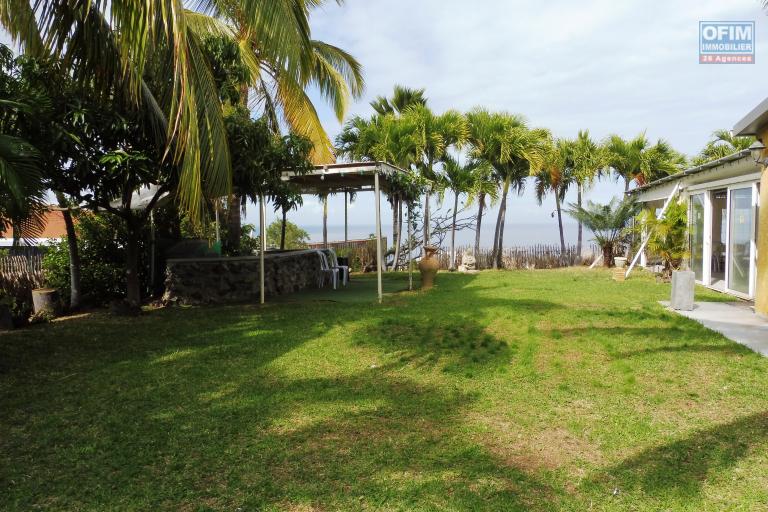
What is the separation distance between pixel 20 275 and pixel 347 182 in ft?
23.1

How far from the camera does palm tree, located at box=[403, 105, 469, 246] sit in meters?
16.5

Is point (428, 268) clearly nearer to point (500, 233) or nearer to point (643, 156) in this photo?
point (500, 233)

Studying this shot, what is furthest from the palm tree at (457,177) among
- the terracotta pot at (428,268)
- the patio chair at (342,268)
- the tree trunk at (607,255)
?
the patio chair at (342,268)

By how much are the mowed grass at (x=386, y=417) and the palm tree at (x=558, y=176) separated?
39.2 feet

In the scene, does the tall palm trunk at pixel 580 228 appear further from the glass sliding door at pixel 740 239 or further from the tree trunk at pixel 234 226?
the tree trunk at pixel 234 226

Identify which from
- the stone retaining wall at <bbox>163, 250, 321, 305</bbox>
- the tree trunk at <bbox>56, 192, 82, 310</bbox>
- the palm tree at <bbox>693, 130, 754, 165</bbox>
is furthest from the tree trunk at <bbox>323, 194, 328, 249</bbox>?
the palm tree at <bbox>693, 130, 754, 165</bbox>

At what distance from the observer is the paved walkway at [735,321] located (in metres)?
6.43

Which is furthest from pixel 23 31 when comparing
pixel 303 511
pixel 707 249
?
pixel 707 249

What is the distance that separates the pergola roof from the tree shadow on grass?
6.89m

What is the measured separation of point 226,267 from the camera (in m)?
10.2

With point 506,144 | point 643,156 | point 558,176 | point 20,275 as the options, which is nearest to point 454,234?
point 506,144

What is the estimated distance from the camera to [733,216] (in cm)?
1038

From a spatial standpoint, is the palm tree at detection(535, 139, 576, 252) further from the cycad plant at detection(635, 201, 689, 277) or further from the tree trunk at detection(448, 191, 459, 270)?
the cycad plant at detection(635, 201, 689, 277)

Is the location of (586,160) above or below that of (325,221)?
above
